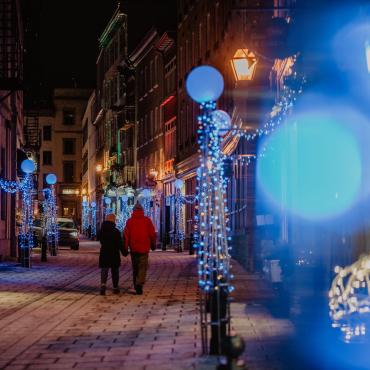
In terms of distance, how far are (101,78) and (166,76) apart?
34709 millimetres

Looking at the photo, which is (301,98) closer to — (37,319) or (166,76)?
(37,319)

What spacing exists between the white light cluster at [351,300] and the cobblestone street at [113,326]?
2.84ft

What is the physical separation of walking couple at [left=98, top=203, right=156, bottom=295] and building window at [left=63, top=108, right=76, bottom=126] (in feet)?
315

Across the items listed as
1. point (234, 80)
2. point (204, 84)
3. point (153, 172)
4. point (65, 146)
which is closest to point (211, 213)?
point (204, 84)

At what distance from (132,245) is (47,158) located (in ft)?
311

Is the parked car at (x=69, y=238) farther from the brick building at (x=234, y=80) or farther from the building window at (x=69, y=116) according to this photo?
the building window at (x=69, y=116)

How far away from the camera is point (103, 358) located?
9648 millimetres

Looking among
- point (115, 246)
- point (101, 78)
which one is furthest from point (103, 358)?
point (101, 78)

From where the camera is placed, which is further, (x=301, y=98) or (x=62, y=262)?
(x=62, y=262)

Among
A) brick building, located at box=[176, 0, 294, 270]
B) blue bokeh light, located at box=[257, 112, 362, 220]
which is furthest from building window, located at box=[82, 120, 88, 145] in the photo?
blue bokeh light, located at box=[257, 112, 362, 220]

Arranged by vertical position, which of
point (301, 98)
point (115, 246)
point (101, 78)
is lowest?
point (115, 246)

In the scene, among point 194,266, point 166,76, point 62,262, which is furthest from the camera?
point 166,76

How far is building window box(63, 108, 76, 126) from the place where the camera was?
113438mm

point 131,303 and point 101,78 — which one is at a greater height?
point 101,78
